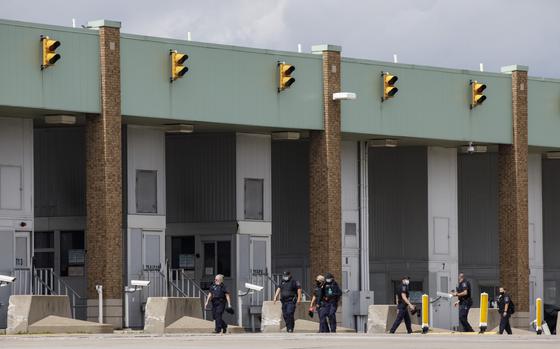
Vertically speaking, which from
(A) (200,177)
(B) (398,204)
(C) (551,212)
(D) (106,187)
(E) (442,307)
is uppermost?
(A) (200,177)

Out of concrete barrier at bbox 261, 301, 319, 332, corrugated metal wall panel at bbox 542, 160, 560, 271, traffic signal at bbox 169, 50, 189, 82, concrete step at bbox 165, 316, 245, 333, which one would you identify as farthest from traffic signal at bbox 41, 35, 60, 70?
corrugated metal wall panel at bbox 542, 160, 560, 271

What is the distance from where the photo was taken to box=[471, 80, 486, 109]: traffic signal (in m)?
55.7

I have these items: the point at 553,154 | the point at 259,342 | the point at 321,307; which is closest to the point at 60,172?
the point at 321,307

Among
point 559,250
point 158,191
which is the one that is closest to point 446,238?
point 559,250

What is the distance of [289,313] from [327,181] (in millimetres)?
9238

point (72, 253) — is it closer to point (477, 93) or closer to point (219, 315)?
point (219, 315)

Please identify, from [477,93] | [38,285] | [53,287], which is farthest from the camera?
[477,93]

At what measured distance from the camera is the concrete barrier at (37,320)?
1583 inches

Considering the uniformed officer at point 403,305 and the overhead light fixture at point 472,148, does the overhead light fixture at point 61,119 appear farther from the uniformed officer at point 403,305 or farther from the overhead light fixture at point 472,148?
the overhead light fixture at point 472,148

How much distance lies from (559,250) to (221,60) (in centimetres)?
2048

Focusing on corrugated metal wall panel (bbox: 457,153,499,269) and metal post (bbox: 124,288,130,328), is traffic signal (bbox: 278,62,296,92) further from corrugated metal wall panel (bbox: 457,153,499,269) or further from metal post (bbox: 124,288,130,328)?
corrugated metal wall panel (bbox: 457,153,499,269)

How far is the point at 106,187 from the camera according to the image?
151 ft

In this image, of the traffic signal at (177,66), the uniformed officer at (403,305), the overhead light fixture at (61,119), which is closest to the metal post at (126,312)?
the overhead light fixture at (61,119)

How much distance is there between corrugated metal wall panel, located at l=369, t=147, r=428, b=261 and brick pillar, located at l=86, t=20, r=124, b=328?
14.9 m
